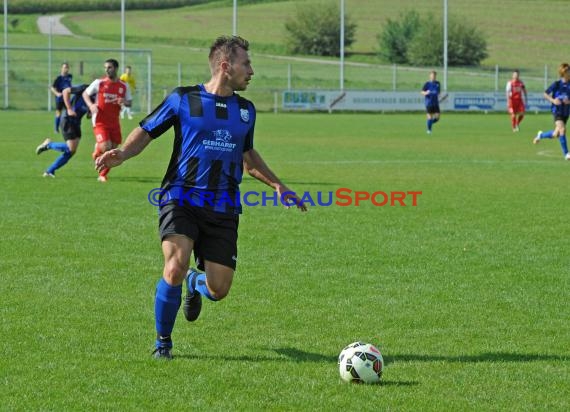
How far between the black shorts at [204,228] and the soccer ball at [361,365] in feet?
3.69

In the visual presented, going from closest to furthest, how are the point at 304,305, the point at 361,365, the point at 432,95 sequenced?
1. the point at 361,365
2. the point at 304,305
3. the point at 432,95

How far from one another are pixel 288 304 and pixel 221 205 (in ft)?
5.55

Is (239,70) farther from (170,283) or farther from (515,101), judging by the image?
(515,101)

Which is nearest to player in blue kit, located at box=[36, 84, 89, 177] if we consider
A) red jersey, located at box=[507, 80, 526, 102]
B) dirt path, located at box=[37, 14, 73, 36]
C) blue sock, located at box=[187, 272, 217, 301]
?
blue sock, located at box=[187, 272, 217, 301]

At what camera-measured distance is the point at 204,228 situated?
676cm

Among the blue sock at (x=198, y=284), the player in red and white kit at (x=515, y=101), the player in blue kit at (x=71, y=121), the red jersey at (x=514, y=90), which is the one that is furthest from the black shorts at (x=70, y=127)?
the red jersey at (x=514, y=90)

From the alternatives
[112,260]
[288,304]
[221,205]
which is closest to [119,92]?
[112,260]

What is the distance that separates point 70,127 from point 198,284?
11.2 m

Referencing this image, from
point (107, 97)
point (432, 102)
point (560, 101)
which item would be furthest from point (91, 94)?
point (432, 102)

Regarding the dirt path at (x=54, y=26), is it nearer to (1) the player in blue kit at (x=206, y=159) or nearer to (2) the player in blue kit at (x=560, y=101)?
(2) the player in blue kit at (x=560, y=101)

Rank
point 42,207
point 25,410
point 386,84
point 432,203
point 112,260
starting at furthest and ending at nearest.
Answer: point 386,84 → point 432,203 → point 42,207 → point 112,260 → point 25,410

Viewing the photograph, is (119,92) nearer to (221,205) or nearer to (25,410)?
(221,205)

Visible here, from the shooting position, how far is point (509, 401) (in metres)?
5.74

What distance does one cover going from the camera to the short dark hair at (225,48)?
6716mm
